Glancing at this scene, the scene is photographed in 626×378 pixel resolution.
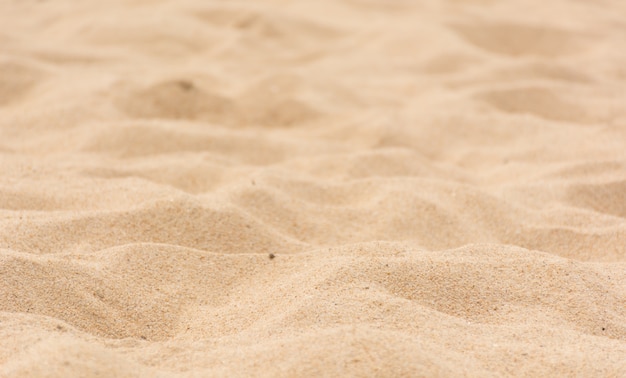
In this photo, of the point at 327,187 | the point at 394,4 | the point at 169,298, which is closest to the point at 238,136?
the point at 327,187

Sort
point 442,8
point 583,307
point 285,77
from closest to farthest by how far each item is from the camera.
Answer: point 583,307 < point 285,77 < point 442,8

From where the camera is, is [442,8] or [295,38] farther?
[442,8]

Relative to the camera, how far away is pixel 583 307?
138 cm

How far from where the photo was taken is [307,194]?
199 centimetres

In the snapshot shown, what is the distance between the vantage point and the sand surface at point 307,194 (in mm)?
1217

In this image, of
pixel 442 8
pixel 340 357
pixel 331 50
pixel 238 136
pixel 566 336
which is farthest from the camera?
pixel 442 8

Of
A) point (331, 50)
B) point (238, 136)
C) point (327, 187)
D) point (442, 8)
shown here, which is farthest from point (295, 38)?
point (327, 187)

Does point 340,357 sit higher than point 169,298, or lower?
higher

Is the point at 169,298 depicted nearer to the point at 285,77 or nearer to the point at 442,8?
the point at 285,77

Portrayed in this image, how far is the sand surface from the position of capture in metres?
1.22

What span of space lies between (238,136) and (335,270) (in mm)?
1135

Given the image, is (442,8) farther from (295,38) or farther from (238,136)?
(238,136)

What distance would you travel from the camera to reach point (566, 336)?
126cm

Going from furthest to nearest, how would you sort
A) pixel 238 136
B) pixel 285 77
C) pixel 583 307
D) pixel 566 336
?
pixel 285 77 → pixel 238 136 → pixel 583 307 → pixel 566 336
